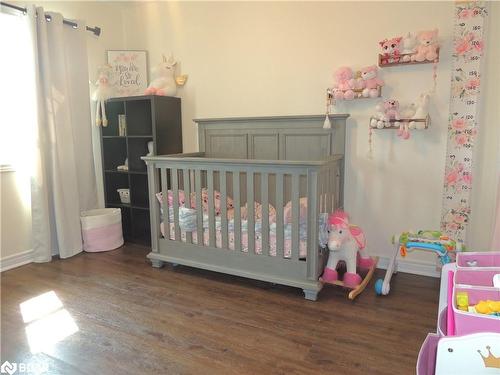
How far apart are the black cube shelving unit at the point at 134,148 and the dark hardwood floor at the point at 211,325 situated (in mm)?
812

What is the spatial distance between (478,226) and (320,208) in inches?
45.1

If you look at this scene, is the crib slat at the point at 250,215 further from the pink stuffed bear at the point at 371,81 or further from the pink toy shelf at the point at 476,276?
the pink toy shelf at the point at 476,276

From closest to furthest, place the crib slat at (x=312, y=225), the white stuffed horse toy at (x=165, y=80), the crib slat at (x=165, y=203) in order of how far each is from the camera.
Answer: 1. the crib slat at (x=312, y=225)
2. the crib slat at (x=165, y=203)
3. the white stuffed horse toy at (x=165, y=80)

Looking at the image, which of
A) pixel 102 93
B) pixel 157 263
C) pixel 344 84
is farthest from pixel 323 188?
pixel 102 93

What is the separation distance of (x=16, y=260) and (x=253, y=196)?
6.54ft

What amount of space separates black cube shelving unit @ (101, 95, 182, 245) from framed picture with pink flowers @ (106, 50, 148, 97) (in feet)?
0.65

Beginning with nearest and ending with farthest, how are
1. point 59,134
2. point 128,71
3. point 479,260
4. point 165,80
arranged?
point 479,260 → point 59,134 → point 165,80 → point 128,71

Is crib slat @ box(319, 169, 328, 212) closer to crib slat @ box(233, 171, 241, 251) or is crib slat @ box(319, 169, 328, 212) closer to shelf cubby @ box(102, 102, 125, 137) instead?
crib slat @ box(233, 171, 241, 251)

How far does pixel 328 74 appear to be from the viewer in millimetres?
2727

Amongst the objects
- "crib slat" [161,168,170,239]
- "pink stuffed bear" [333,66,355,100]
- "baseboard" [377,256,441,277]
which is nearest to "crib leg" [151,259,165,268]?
"crib slat" [161,168,170,239]

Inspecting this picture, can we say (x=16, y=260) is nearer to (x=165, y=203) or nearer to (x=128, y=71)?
(x=165, y=203)

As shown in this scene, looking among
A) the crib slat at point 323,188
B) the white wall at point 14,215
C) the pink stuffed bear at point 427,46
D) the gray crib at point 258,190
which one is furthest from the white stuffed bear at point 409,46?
the white wall at point 14,215

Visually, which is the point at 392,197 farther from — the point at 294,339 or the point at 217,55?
the point at 217,55

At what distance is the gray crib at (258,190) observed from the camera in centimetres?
222
